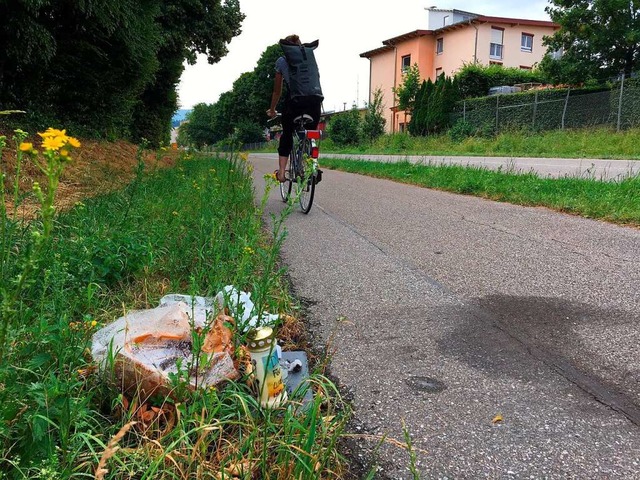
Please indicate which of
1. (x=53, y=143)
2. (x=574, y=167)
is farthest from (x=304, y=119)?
(x=574, y=167)

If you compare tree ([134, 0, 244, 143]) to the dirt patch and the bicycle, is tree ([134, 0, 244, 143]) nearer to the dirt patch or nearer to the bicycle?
the dirt patch

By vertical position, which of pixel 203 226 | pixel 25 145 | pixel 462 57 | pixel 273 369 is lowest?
pixel 273 369

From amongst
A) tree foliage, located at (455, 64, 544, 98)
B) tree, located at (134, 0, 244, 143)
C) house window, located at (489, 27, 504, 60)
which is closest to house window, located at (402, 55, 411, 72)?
house window, located at (489, 27, 504, 60)

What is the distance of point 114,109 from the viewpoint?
10.5 metres

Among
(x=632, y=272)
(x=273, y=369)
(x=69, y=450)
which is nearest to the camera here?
(x=69, y=450)

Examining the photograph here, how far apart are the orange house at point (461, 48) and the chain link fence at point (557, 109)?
1270cm

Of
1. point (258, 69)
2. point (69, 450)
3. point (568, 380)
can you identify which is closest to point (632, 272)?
point (568, 380)

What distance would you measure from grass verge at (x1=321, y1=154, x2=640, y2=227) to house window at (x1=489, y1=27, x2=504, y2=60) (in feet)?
126

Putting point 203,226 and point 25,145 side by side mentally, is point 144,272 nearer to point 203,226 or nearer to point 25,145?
point 203,226

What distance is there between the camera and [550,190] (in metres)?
7.23

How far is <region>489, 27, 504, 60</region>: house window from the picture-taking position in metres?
44.0

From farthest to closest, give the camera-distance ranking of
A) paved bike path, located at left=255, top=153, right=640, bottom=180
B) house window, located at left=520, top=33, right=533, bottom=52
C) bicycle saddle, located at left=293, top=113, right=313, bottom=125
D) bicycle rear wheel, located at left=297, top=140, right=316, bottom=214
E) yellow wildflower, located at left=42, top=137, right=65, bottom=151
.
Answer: house window, located at left=520, top=33, right=533, bottom=52 < paved bike path, located at left=255, top=153, right=640, bottom=180 < bicycle saddle, located at left=293, top=113, right=313, bottom=125 < bicycle rear wheel, located at left=297, top=140, right=316, bottom=214 < yellow wildflower, located at left=42, top=137, right=65, bottom=151

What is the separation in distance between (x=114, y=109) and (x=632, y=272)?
980 cm

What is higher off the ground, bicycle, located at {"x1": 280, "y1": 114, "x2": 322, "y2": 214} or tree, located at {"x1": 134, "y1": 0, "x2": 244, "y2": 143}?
tree, located at {"x1": 134, "y1": 0, "x2": 244, "y2": 143}
